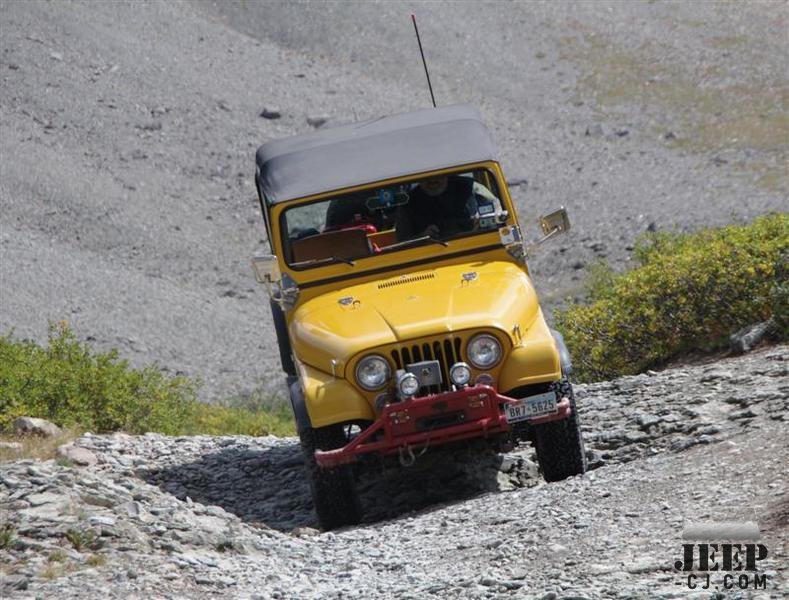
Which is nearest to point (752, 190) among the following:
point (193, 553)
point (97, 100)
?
point (97, 100)

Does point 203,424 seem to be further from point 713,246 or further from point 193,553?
point 193,553

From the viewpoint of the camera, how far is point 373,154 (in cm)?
1088

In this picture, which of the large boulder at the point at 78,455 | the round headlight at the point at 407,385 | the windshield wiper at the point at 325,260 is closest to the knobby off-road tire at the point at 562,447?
the round headlight at the point at 407,385

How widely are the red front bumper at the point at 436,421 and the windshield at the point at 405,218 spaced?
1775mm

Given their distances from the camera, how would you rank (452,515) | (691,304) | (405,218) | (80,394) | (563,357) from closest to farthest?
(452,515), (563,357), (405,218), (691,304), (80,394)

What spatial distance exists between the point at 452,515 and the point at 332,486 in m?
0.88

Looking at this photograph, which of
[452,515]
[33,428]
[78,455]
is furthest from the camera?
[33,428]

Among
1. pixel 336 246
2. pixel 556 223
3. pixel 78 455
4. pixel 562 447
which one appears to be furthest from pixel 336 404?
pixel 78 455

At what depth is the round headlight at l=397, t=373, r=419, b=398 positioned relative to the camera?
9133mm

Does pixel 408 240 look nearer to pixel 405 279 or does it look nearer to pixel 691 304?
pixel 405 279

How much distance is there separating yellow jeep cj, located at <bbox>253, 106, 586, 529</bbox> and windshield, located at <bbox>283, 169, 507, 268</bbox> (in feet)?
0.03

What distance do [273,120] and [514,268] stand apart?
26.7m

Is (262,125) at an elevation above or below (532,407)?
above

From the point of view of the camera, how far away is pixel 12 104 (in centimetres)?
3584
